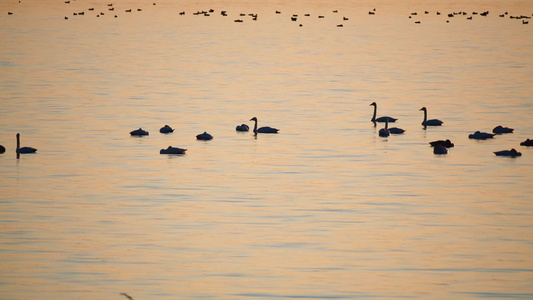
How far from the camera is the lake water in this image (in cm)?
2191

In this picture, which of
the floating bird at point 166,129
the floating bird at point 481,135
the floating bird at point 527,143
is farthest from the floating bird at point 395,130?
the floating bird at point 166,129

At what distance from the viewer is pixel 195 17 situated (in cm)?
17800

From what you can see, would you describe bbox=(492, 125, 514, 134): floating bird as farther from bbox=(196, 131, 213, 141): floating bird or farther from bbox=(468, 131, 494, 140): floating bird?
bbox=(196, 131, 213, 141): floating bird

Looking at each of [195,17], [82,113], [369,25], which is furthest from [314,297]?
[195,17]

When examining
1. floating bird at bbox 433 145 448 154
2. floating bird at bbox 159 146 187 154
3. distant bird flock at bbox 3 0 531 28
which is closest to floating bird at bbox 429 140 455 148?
floating bird at bbox 433 145 448 154

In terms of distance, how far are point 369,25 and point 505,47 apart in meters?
51.3

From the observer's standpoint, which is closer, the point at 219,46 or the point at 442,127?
the point at 442,127

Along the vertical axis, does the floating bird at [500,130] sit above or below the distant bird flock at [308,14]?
below

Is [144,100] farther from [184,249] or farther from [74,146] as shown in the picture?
[184,249]

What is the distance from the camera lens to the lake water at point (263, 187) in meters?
21.9

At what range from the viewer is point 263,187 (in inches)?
1275

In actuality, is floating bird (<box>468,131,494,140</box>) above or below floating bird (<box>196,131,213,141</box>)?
above

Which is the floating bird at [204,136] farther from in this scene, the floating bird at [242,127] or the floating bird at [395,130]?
the floating bird at [395,130]

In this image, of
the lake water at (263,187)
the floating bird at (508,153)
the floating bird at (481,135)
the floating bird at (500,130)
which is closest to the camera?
the lake water at (263,187)
